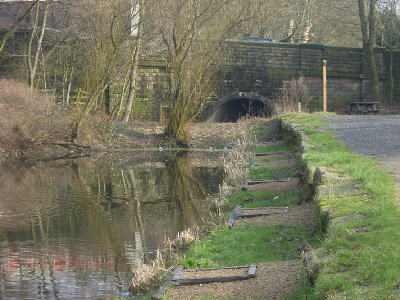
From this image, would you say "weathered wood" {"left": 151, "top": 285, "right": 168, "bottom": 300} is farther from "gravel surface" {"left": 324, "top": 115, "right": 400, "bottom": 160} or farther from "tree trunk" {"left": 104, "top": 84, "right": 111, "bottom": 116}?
"tree trunk" {"left": 104, "top": 84, "right": 111, "bottom": 116}

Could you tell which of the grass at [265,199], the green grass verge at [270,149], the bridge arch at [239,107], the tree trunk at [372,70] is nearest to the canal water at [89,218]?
the grass at [265,199]

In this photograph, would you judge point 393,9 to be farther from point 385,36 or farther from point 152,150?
point 152,150

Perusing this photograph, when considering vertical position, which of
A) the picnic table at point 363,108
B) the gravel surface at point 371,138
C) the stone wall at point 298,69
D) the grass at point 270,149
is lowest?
the grass at point 270,149

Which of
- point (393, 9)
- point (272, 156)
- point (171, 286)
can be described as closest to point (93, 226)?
point (171, 286)

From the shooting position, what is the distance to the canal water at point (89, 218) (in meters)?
8.66

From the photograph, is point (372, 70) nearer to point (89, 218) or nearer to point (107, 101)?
point (107, 101)

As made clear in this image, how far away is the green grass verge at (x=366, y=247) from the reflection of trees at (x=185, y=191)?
4038 mm

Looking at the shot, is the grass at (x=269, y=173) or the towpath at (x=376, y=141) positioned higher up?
the towpath at (x=376, y=141)

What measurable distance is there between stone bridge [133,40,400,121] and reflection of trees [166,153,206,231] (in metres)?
11.1

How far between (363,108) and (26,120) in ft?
56.9

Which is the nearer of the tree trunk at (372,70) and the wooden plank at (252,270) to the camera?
the wooden plank at (252,270)

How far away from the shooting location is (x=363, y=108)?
34031 mm

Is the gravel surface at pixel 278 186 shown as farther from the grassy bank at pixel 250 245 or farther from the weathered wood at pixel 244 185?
the grassy bank at pixel 250 245

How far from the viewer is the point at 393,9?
4300 cm
